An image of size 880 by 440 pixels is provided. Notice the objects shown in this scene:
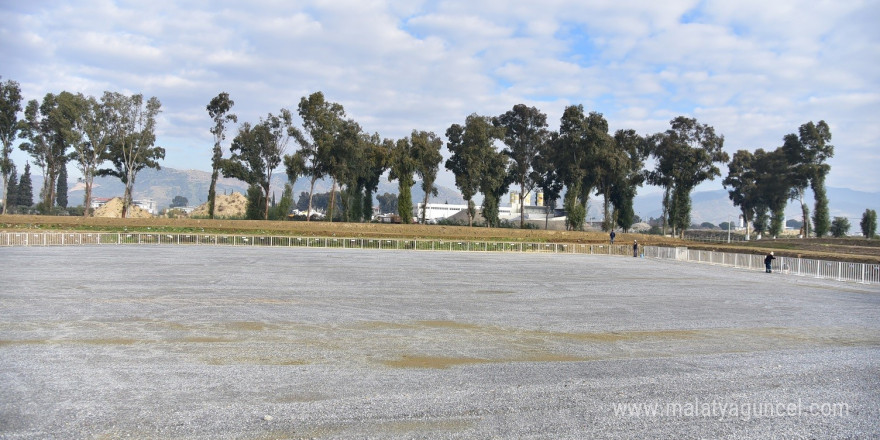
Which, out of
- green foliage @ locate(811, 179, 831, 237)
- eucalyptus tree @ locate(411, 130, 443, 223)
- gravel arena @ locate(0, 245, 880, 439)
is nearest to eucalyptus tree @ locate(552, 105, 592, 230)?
eucalyptus tree @ locate(411, 130, 443, 223)

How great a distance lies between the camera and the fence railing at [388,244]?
34.1 meters

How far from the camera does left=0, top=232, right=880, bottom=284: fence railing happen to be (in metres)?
34.1

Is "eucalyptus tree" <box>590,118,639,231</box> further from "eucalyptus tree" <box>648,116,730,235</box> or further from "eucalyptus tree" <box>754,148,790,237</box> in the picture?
"eucalyptus tree" <box>754,148,790,237</box>

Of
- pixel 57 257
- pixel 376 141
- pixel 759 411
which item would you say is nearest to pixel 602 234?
pixel 376 141

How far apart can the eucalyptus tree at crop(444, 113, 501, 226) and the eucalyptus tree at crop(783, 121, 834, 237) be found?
35638 mm

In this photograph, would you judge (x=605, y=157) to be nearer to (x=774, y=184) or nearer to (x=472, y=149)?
(x=472, y=149)

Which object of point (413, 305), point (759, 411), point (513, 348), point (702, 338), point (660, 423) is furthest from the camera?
point (413, 305)

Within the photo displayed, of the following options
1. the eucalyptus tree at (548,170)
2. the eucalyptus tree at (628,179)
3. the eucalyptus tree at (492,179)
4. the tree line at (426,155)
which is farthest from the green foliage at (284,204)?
the eucalyptus tree at (628,179)

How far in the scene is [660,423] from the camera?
6.66m

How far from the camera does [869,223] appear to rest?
6153 cm

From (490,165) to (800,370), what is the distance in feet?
178

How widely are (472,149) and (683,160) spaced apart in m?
25.4

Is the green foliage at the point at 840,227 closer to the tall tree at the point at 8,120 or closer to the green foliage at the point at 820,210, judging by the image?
the green foliage at the point at 820,210

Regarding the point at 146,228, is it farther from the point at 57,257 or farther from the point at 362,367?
the point at 362,367
